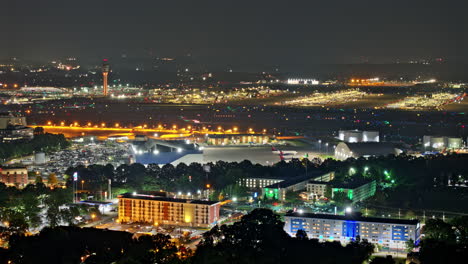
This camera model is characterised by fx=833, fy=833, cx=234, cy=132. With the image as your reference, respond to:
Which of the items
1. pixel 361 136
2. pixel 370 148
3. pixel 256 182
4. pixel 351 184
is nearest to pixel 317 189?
pixel 351 184

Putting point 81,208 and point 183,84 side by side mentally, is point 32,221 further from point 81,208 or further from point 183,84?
point 183,84

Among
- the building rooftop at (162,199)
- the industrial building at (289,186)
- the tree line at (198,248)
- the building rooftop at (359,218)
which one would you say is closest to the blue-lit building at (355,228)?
the building rooftop at (359,218)

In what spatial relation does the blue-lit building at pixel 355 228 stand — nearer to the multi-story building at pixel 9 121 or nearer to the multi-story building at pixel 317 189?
the multi-story building at pixel 317 189

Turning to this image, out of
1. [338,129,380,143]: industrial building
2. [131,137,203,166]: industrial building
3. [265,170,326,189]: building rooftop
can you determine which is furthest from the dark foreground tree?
[338,129,380,143]: industrial building

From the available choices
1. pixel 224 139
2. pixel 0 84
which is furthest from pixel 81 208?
pixel 0 84

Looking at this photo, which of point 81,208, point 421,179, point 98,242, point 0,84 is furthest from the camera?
point 0,84
